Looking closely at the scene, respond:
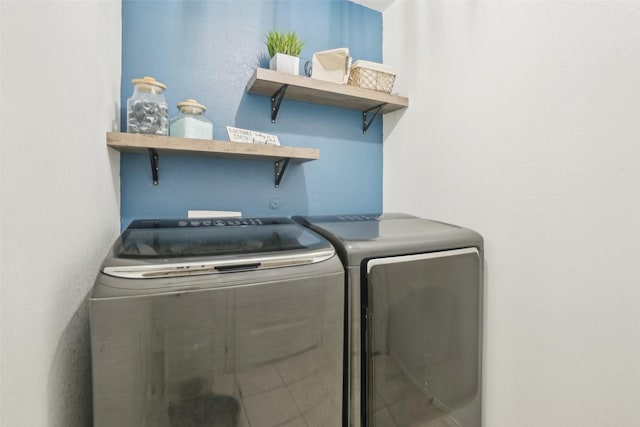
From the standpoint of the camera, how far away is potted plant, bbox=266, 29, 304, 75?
1.43 metres

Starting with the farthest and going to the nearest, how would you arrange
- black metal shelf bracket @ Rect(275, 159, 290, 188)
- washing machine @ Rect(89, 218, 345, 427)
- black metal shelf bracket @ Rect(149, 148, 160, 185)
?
1. black metal shelf bracket @ Rect(275, 159, 290, 188)
2. black metal shelf bracket @ Rect(149, 148, 160, 185)
3. washing machine @ Rect(89, 218, 345, 427)

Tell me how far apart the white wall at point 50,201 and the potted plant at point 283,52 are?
691 millimetres

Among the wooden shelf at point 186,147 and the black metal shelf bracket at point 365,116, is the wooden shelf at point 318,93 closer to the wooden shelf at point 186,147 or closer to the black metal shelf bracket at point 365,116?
the black metal shelf bracket at point 365,116

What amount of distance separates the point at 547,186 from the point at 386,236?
63 centimetres

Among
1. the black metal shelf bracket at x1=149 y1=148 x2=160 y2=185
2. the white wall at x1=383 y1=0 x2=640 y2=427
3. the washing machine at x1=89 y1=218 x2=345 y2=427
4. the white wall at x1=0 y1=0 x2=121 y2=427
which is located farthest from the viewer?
the black metal shelf bracket at x1=149 y1=148 x2=160 y2=185

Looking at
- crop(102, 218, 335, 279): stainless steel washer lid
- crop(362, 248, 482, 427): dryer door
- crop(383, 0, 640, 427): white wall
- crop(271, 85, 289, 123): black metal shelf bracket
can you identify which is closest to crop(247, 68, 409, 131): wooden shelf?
crop(271, 85, 289, 123): black metal shelf bracket

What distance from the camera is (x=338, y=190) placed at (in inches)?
71.3

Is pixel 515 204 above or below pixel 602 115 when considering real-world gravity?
below

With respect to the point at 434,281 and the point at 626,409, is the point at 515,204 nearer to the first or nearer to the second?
the point at 434,281

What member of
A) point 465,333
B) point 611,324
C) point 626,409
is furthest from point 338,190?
point 626,409

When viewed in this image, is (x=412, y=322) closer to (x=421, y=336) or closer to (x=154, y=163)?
(x=421, y=336)

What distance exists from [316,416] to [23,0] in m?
1.27

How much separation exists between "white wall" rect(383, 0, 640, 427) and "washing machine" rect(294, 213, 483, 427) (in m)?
0.15

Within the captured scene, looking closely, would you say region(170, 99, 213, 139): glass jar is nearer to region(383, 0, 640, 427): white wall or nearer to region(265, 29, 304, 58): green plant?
region(265, 29, 304, 58): green plant
